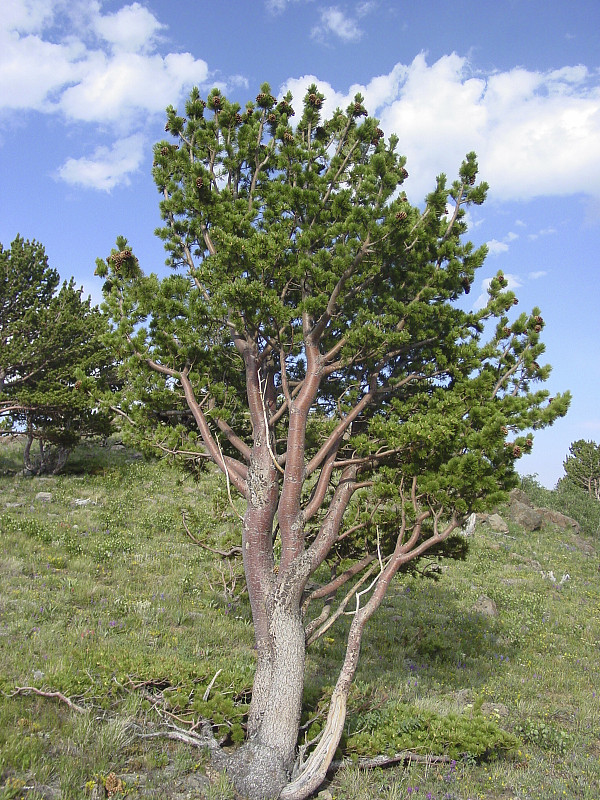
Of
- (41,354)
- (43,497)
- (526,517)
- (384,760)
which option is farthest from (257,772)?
(526,517)

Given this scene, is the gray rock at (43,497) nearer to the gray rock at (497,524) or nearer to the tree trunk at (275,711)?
the tree trunk at (275,711)

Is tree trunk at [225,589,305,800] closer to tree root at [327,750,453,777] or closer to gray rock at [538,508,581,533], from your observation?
tree root at [327,750,453,777]

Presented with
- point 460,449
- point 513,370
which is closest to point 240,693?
point 460,449

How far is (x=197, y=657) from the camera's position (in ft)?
26.6

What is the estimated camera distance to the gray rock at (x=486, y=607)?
13.5m

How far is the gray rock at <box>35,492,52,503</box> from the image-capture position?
676 inches

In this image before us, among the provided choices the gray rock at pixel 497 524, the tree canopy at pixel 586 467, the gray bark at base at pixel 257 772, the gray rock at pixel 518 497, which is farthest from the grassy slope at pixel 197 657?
the tree canopy at pixel 586 467

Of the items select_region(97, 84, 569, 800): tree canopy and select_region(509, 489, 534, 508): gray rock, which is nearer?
select_region(97, 84, 569, 800): tree canopy

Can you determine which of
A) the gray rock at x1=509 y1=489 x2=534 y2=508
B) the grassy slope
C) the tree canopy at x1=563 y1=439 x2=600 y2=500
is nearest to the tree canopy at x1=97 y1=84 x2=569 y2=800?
the grassy slope

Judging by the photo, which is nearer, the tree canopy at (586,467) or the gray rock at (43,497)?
the gray rock at (43,497)

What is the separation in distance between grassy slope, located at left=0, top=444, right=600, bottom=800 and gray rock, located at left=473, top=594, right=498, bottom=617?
0.21 m

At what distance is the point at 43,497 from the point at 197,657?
11580mm

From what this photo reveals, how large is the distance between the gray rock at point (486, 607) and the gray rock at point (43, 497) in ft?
43.9

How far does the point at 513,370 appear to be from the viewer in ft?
22.8
